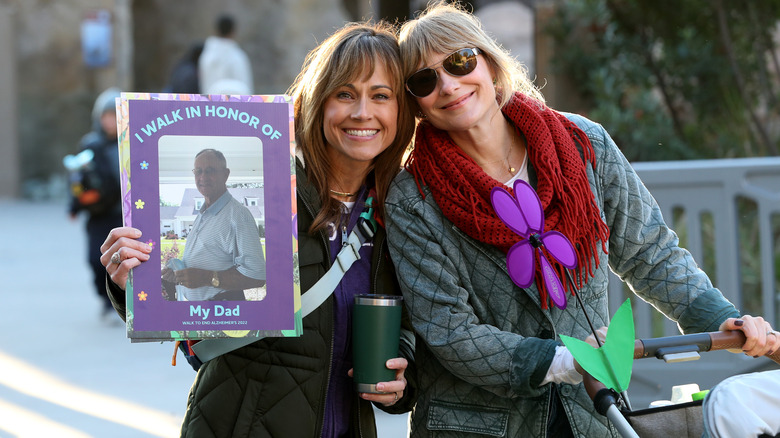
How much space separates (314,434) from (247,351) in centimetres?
31

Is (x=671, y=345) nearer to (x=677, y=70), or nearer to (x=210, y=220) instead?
(x=210, y=220)

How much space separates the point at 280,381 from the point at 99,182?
551cm

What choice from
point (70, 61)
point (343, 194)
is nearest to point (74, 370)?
point (343, 194)

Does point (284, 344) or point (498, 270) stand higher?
point (498, 270)

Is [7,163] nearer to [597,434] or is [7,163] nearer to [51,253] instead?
[51,253]

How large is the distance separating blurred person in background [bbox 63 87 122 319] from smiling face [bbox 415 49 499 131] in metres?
5.41

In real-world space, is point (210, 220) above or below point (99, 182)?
below

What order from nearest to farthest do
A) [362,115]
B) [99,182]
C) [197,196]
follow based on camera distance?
[197,196] < [362,115] < [99,182]

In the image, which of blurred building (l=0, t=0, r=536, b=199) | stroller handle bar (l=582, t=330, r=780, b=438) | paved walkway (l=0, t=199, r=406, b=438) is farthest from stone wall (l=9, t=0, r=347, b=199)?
stroller handle bar (l=582, t=330, r=780, b=438)

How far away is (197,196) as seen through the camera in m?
2.65

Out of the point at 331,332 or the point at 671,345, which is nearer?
the point at 671,345

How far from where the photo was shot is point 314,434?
2.85m

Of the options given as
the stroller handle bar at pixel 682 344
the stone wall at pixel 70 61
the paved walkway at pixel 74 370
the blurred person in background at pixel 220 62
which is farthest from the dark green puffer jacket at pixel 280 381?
the stone wall at pixel 70 61

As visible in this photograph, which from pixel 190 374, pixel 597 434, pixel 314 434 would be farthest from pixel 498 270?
pixel 190 374
